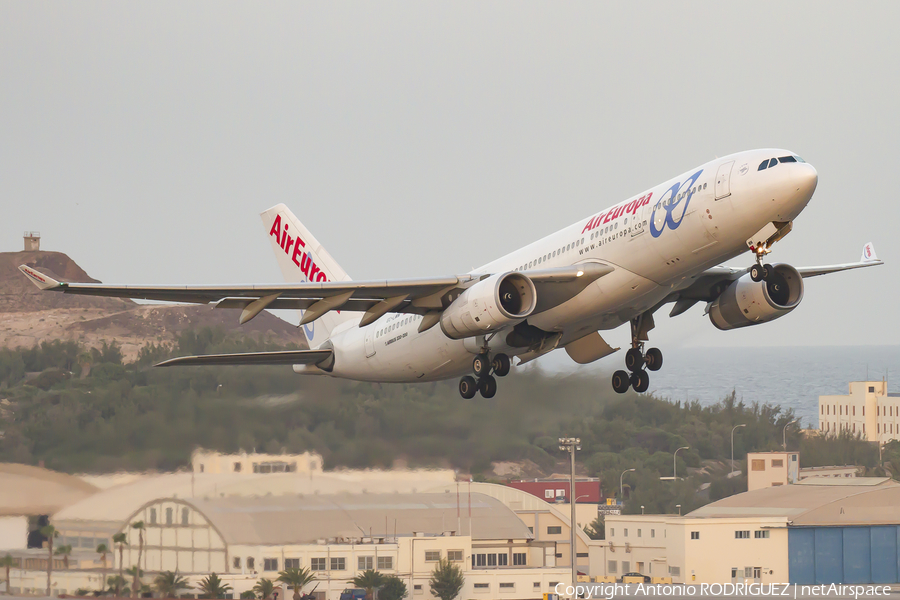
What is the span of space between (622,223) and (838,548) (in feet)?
118

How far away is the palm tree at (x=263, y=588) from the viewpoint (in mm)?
32219

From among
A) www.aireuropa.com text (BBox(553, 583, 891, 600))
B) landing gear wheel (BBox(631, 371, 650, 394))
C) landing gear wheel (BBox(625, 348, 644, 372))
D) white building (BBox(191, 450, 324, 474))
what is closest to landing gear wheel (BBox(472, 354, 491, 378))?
landing gear wheel (BBox(625, 348, 644, 372))

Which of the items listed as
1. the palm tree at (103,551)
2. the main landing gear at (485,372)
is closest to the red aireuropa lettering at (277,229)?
the main landing gear at (485,372)

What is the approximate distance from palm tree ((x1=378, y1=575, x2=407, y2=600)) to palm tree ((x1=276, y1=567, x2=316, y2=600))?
3.47 metres

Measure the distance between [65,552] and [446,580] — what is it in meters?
13.1

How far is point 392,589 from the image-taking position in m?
36.5

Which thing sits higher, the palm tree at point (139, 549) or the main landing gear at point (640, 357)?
the main landing gear at point (640, 357)

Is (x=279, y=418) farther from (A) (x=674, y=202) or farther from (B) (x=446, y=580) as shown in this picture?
(A) (x=674, y=202)

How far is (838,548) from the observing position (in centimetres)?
5484

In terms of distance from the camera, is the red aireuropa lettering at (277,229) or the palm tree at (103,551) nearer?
the palm tree at (103,551)

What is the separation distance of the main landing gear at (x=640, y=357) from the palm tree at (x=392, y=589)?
451 inches

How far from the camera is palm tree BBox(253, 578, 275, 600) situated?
3222 cm

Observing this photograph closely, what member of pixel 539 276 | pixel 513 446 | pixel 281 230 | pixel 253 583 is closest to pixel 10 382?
pixel 281 230

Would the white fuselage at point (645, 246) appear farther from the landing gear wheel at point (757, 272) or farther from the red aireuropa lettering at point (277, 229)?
the red aireuropa lettering at point (277, 229)
